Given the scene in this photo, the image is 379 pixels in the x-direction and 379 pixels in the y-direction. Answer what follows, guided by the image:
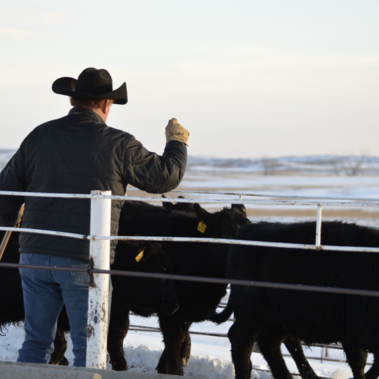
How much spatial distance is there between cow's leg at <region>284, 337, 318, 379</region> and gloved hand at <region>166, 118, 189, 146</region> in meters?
3.17

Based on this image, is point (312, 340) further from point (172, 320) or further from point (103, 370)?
point (103, 370)

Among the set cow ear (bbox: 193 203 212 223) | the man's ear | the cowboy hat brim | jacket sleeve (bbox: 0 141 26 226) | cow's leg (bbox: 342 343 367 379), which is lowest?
cow's leg (bbox: 342 343 367 379)

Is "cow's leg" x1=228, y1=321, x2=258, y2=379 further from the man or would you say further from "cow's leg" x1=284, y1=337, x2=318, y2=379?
the man

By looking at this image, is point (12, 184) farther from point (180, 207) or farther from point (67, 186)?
point (180, 207)

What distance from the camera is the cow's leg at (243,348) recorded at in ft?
17.0

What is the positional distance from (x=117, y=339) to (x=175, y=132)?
297 cm

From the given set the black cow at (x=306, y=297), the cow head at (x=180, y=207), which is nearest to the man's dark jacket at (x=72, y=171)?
the black cow at (x=306, y=297)

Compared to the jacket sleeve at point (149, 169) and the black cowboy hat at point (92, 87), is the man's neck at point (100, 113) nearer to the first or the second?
A: the black cowboy hat at point (92, 87)

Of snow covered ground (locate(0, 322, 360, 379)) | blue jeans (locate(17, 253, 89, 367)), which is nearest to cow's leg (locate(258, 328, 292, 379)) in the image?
snow covered ground (locate(0, 322, 360, 379))

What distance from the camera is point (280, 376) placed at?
5.46m

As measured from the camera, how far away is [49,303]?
3.27 meters

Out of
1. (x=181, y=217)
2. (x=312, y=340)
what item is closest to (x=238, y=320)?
(x=312, y=340)

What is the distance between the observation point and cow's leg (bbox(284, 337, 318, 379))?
545 cm

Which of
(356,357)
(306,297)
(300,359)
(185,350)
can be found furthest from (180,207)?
(356,357)
